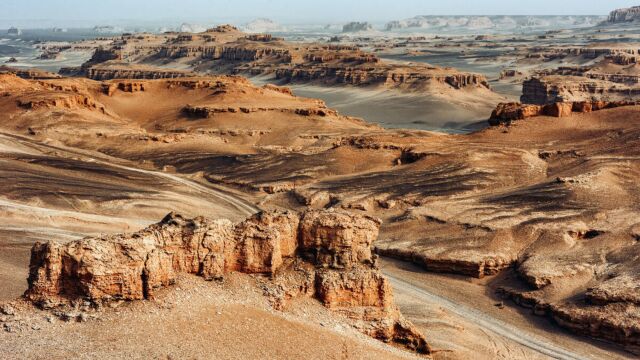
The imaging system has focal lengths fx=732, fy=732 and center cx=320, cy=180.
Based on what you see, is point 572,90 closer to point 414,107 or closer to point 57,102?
point 414,107

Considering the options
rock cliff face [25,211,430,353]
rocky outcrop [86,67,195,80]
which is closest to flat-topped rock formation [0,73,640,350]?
rock cliff face [25,211,430,353]

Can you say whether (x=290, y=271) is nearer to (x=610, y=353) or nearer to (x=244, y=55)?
(x=610, y=353)

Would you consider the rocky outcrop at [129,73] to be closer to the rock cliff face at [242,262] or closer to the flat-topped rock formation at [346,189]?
the flat-topped rock formation at [346,189]

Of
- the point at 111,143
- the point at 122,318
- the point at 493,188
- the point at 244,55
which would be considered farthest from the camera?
the point at 244,55

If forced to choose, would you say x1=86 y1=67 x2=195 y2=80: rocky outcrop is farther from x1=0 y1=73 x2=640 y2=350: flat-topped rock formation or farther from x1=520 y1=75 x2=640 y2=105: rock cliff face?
x1=520 y1=75 x2=640 y2=105: rock cliff face

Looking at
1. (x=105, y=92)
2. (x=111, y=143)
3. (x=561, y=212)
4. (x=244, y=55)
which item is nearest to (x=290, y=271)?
(x=561, y=212)
